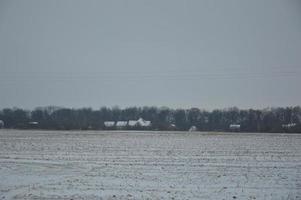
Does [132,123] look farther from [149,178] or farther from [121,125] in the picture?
[149,178]

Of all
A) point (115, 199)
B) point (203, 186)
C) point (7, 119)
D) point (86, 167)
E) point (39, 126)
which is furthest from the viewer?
point (7, 119)

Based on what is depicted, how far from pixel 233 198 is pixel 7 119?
341ft

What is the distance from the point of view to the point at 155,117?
122 metres

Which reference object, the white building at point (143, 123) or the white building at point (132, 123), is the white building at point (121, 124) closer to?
the white building at point (132, 123)

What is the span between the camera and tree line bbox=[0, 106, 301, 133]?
95.8 metres

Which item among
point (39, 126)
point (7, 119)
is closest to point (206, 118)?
point (39, 126)

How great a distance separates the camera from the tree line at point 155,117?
95.8m

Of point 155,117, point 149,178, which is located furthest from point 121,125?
point 149,178

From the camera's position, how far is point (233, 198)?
12.7 meters

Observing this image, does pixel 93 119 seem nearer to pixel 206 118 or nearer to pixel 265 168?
pixel 206 118

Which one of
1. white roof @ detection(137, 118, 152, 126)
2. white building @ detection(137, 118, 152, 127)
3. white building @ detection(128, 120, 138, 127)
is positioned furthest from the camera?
white roof @ detection(137, 118, 152, 126)

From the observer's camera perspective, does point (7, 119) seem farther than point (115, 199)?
Yes

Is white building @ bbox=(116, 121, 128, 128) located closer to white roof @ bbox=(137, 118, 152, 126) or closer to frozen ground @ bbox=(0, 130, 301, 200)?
white roof @ bbox=(137, 118, 152, 126)

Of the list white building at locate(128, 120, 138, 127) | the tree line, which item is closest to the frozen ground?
the tree line
